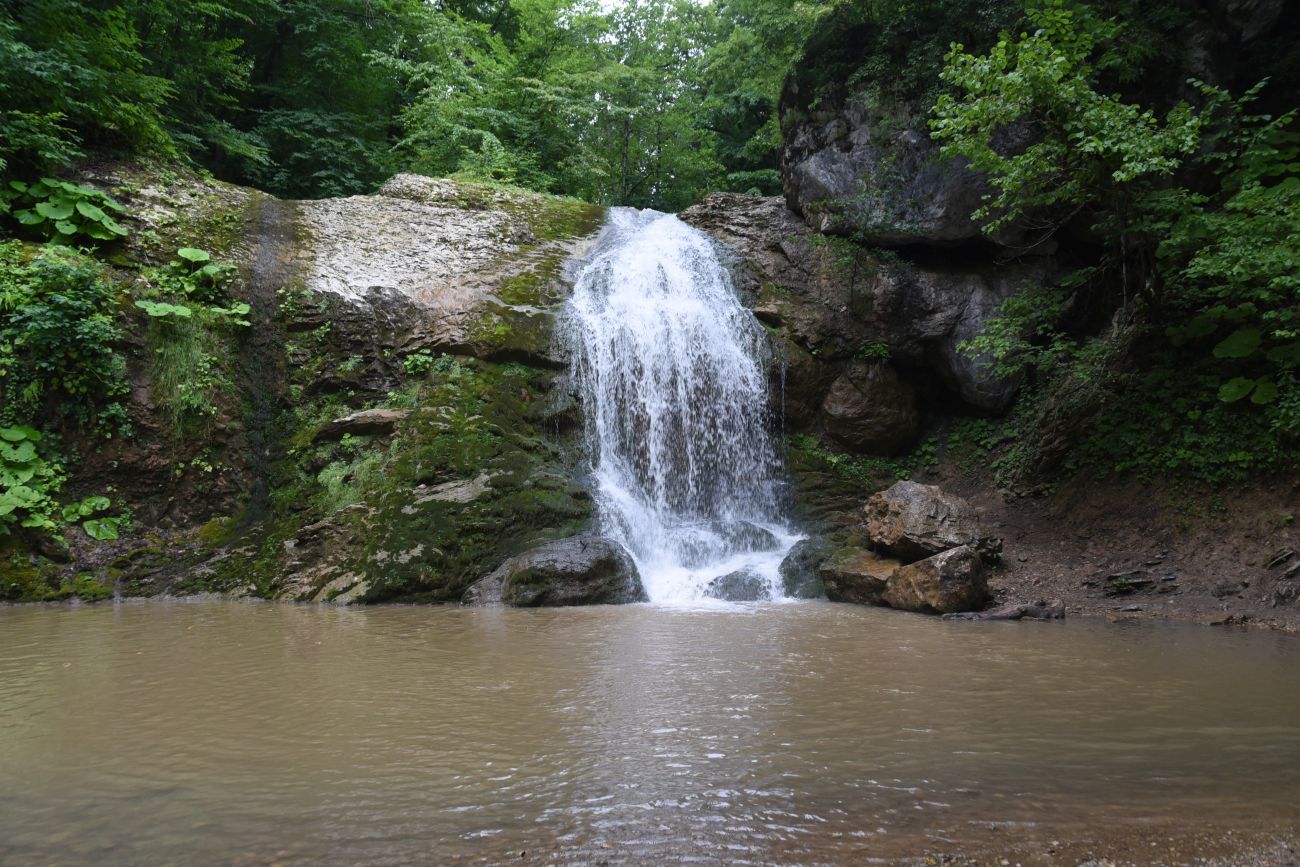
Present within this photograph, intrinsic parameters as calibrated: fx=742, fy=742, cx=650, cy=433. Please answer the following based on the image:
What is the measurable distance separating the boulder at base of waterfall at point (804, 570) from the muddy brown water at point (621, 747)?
8.86ft

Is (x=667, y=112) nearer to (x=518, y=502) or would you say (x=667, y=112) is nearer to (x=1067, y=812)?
(x=518, y=502)

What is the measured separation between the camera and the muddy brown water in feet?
6.94

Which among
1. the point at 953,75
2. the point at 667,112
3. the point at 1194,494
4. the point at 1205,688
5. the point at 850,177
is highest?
the point at 667,112

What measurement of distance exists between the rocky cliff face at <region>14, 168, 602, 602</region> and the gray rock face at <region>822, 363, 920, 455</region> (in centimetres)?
424

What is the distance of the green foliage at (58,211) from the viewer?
8703 mm

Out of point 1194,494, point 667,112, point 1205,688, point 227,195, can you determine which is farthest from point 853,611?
point 667,112

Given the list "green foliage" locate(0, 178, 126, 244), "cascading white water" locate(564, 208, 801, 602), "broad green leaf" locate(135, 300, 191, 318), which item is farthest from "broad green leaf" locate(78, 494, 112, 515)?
"cascading white water" locate(564, 208, 801, 602)

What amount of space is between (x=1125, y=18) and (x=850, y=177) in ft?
12.8

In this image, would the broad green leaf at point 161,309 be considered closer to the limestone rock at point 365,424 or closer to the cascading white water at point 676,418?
the limestone rock at point 365,424

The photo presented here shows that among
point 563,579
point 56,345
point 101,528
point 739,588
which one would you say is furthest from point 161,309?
point 739,588

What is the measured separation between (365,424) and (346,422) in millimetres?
254

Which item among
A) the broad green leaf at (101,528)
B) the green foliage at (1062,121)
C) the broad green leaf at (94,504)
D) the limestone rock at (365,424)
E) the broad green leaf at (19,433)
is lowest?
the broad green leaf at (101,528)

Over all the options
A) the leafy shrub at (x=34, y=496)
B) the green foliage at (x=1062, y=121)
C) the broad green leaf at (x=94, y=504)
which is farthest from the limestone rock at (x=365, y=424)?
the green foliage at (x=1062, y=121)

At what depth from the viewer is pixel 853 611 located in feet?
22.4
